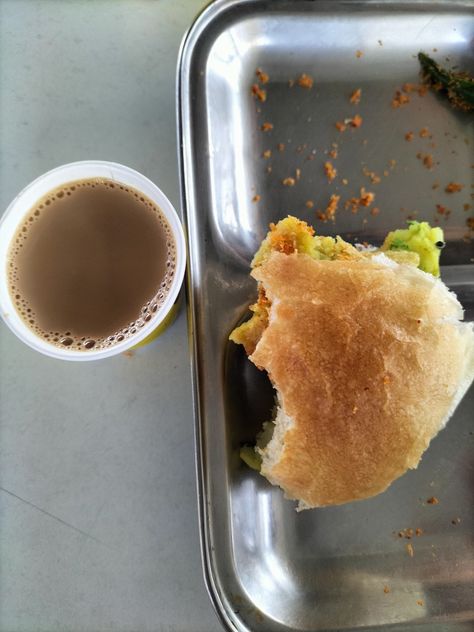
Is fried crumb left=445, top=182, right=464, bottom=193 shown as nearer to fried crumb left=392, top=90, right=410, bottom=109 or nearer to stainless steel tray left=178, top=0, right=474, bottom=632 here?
stainless steel tray left=178, top=0, right=474, bottom=632

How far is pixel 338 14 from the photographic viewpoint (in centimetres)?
146

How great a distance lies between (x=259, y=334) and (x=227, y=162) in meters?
0.53

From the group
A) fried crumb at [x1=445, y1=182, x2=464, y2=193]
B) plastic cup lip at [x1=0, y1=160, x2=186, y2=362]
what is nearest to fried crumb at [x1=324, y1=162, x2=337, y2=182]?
fried crumb at [x1=445, y1=182, x2=464, y2=193]

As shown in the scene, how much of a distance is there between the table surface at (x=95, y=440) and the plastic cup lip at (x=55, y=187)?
34 cm

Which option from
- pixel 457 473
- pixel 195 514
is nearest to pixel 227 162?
pixel 195 514

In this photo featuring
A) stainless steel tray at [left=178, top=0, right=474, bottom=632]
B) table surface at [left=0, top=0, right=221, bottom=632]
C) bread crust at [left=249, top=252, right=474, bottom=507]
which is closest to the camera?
bread crust at [left=249, top=252, right=474, bottom=507]

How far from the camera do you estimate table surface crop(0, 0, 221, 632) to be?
1.34 m

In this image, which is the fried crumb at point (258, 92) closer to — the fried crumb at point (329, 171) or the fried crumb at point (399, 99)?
the fried crumb at point (329, 171)

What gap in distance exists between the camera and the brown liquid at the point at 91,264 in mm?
1123

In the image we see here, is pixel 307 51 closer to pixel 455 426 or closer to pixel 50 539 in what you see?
pixel 455 426

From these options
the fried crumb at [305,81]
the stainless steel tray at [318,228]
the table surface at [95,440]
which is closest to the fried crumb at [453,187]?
the stainless steel tray at [318,228]

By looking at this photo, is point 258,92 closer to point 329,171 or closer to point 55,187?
point 329,171

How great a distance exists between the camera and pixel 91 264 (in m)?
1.14

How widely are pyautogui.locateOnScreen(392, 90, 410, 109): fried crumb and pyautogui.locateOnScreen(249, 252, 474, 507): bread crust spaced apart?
72 cm
